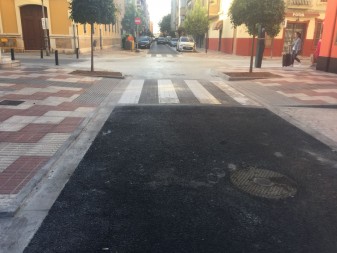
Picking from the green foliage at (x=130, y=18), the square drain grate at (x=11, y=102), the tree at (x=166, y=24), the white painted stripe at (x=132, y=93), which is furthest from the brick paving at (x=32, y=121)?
the tree at (x=166, y=24)

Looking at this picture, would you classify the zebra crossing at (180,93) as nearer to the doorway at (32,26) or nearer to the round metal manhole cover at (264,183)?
the round metal manhole cover at (264,183)

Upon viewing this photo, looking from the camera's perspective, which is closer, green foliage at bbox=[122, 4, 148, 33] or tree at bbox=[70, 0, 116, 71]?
tree at bbox=[70, 0, 116, 71]

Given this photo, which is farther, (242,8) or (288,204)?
(242,8)

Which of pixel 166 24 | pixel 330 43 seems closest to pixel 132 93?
pixel 330 43

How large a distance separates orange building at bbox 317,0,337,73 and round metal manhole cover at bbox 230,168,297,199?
14.3m

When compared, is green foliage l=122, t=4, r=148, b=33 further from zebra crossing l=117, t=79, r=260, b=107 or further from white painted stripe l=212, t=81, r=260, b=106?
white painted stripe l=212, t=81, r=260, b=106

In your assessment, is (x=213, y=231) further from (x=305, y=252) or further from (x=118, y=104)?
(x=118, y=104)

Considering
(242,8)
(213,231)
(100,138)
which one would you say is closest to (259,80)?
(242,8)

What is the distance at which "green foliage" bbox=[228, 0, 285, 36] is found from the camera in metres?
13.8

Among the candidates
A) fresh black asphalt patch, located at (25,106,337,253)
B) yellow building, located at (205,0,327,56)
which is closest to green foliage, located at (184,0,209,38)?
yellow building, located at (205,0,327,56)

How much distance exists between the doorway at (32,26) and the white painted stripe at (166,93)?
738 inches

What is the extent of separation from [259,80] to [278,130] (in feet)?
25.3

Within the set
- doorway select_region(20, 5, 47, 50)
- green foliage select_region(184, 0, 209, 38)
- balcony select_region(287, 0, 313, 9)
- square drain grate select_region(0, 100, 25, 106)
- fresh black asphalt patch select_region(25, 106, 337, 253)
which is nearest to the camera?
fresh black asphalt patch select_region(25, 106, 337, 253)

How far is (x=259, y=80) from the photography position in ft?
46.5
